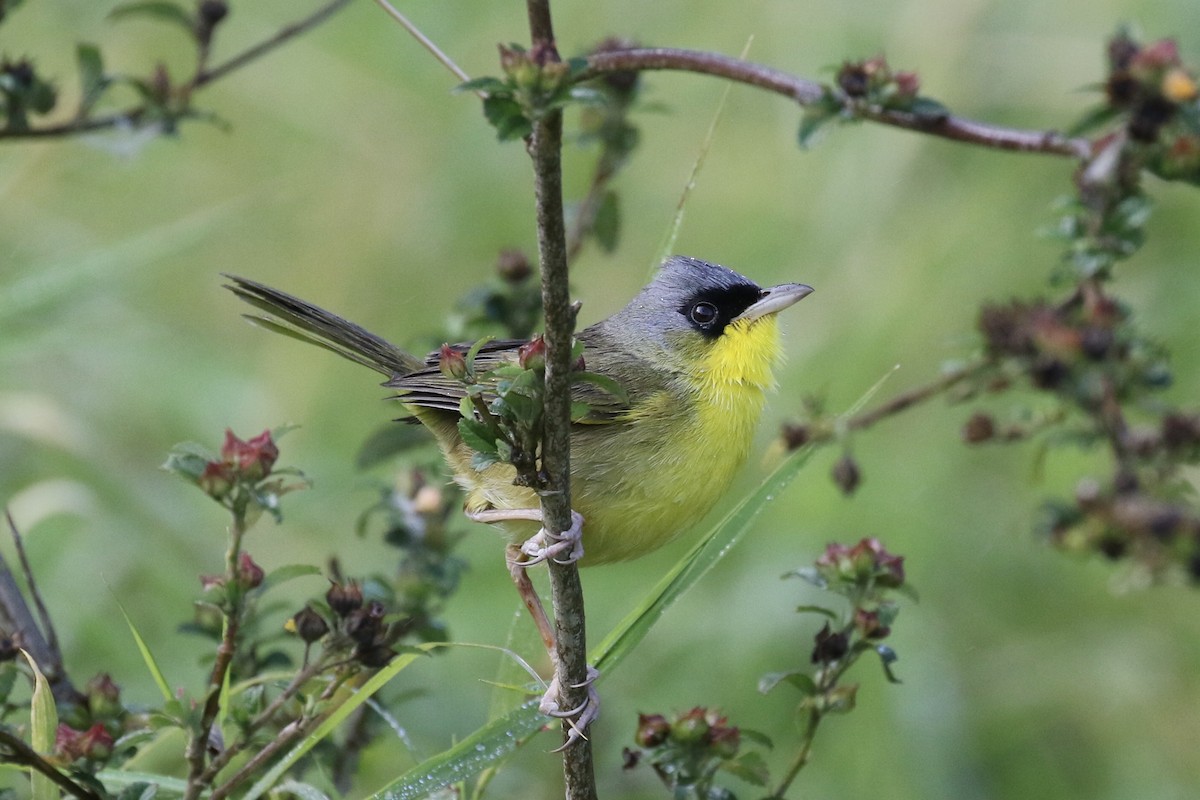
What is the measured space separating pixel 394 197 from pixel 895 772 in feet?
11.7

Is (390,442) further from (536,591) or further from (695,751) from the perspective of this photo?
Result: (695,751)

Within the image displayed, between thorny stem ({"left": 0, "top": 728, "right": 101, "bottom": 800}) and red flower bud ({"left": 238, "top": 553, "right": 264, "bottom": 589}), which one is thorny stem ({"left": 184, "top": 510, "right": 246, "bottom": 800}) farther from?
thorny stem ({"left": 0, "top": 728, "right": 101, "bottom": 800})

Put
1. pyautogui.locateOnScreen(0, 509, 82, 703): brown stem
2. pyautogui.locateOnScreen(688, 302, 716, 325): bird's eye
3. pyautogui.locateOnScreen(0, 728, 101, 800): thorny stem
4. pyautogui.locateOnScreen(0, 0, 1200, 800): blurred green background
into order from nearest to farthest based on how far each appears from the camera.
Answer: pyautogui.locateOnScreen(0, 728, 101, 800): thorny stem, pyautogui.locateOnScreen(0, 509, 82, 703): brown stem, pyautogui.locateOnScreen(688, 302, 716, 325): bird's eye, pyautogui.locateOnScreen(0, 0, 1200, 800): blurred green background

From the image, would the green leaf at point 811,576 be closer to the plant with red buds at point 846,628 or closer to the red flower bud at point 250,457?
the plant with red buds at point 846,628

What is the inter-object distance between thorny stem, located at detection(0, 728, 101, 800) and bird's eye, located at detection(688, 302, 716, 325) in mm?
2342

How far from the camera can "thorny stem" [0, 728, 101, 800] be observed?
6.86 feet

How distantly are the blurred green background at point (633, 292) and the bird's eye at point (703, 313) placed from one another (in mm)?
518

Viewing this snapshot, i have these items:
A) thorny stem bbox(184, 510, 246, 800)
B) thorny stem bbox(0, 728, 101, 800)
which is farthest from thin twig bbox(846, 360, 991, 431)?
thorny stem bbox(0, 728, 101, 800)

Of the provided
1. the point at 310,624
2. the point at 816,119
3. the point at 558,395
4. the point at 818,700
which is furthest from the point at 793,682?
the point at 816,119

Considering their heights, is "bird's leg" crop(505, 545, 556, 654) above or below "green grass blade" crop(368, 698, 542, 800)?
above

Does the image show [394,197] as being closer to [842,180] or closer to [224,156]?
[224,156]

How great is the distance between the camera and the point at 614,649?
2.66 meters

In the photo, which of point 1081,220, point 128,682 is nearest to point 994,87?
point 1081,220

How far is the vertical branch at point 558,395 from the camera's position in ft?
6.35
